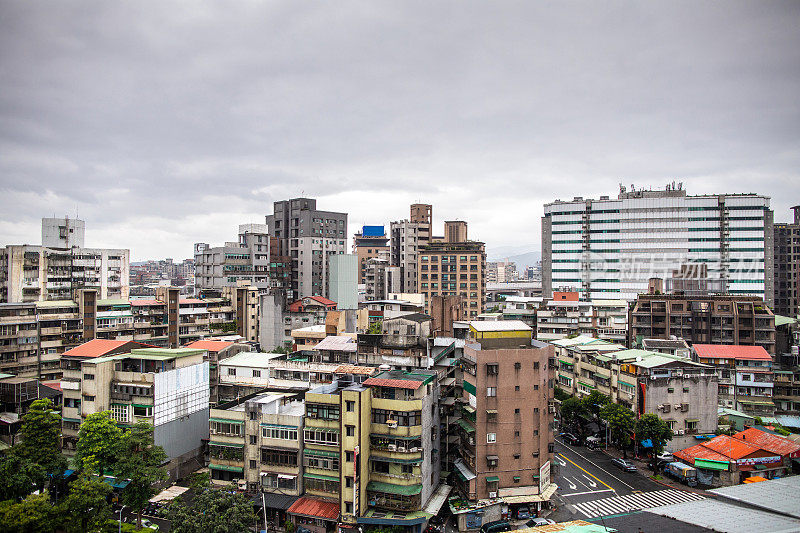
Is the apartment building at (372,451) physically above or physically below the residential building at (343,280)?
below

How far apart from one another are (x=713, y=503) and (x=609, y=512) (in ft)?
45.6

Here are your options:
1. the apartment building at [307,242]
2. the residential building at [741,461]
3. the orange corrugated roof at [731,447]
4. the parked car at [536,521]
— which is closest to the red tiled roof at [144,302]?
the apartment building at [307,242]

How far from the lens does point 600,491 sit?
45594 millimetres

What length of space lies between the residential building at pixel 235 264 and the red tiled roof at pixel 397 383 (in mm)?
72601

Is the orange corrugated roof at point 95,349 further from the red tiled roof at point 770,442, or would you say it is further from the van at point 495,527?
the red tiled roof at point 770,442

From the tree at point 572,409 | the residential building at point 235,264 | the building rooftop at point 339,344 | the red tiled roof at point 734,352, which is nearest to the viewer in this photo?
the building rooftop at point 339,344

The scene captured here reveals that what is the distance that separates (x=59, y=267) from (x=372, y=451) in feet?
235

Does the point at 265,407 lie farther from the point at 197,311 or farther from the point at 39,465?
the point at 197,311

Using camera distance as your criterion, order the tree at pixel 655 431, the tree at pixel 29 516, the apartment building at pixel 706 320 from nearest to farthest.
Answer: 1. the tree at pixel 29 516
2. the tree at pixel 655 431
3. the apartment building at pixel 706 320

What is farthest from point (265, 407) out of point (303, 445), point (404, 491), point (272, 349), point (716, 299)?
point (716, 299)

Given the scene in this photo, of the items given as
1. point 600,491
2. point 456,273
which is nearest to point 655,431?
point 600,491

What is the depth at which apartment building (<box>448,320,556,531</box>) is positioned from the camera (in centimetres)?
4203

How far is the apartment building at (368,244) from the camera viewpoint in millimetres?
170275

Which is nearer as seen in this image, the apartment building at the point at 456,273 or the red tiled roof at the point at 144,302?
the red tiled roof at the point at 144,302
